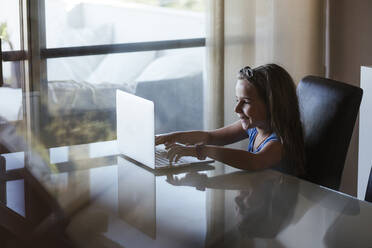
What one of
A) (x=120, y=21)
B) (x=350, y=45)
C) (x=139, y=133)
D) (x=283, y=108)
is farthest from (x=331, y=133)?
(x=120, y=21)

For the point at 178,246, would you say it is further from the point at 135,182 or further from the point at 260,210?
the point at 135,182

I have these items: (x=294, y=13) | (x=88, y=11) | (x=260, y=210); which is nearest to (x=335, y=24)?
(x=294, y=13)

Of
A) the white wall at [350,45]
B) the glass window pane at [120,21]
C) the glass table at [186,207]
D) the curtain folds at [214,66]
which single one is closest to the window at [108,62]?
the glass window pane at [120,21]

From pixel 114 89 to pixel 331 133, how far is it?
1.88 m

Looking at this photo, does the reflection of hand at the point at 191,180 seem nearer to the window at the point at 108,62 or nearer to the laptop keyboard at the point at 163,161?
the laptop keyboard at the point at 163,161

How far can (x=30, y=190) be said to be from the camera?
64.2 inches

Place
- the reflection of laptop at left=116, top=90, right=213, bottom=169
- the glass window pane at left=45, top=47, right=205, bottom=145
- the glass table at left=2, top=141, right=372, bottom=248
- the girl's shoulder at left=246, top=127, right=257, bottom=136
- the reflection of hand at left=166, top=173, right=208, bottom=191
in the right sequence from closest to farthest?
the glass table at left=2, top=141, right=372, bottom=248 → the reflection of hand at left=166, top=173, right=208, bottom=191 → the reflection of laptop at left=116, top=90, right=213, bottom=169 → the girl's shoulder at left=246, top=127, right=257, bottom=136 → the glass window pane at left=45, top=47, right=205, bottom=145

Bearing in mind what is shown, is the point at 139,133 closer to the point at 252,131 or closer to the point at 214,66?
the point at 252,131

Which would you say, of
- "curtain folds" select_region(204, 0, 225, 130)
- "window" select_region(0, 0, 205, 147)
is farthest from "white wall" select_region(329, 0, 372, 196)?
"window" select_region(0, 0, 205, 147)

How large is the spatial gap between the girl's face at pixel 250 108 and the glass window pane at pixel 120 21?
1.59m

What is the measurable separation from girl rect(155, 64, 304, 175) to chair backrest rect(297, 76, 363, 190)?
58 millimetres

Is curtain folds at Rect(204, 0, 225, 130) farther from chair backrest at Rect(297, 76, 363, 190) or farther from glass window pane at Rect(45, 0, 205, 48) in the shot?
chair backrest at Rect(297, 76, 363, 190)

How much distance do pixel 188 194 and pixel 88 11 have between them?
2062mm

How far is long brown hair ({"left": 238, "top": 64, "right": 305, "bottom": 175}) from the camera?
1923mm
